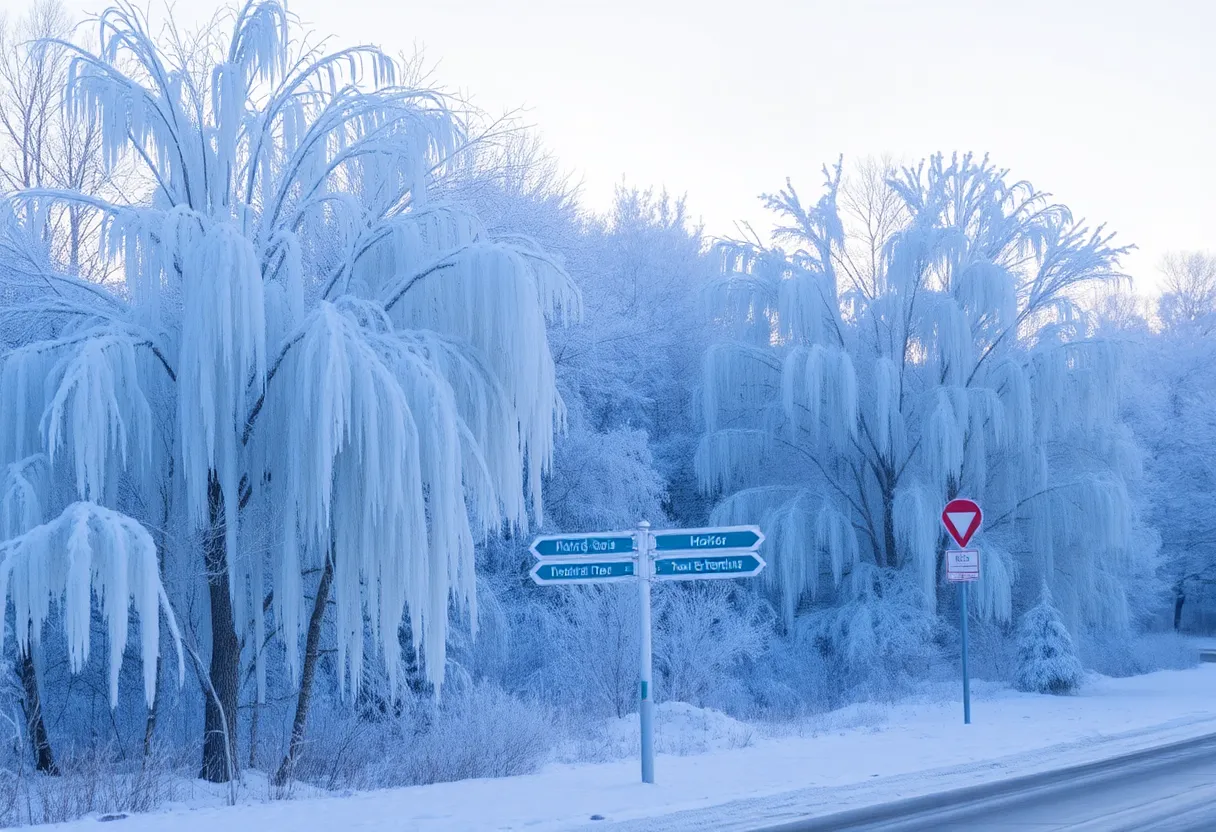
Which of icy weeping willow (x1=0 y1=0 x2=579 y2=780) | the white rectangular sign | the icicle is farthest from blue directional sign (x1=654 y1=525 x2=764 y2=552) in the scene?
the white rectangular sign

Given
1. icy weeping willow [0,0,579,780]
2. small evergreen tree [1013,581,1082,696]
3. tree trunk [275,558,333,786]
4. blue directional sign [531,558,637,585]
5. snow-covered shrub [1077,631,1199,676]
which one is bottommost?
snow-covered shrub [1077,631,1199,676]

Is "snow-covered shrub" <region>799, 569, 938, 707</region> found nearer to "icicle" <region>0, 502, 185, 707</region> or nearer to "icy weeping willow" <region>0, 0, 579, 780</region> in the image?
"icy weeping willow" <region>0, 0, 579, 780</region>

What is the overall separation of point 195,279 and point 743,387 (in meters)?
18.1

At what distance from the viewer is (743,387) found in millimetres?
27969

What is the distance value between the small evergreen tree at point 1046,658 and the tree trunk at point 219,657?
1546cm

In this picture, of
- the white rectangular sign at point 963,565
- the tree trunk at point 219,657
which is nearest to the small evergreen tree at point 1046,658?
the white rectangular sign at point 963,565

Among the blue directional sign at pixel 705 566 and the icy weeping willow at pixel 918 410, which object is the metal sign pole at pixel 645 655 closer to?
the blue directional sign at pixel 705 566

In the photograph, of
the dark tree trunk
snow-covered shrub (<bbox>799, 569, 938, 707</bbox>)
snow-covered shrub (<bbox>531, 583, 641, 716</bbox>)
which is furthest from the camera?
the dark tree trunk

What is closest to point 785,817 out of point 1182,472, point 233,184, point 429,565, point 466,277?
point 429,565

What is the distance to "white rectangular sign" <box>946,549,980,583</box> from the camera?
54.1 feet

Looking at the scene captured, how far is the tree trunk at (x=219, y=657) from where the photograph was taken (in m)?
12.0

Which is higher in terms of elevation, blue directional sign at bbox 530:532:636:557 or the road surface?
blue directional sign at bbox 530:532:636:557

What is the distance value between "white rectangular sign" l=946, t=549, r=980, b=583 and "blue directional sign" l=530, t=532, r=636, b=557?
6.47 metres

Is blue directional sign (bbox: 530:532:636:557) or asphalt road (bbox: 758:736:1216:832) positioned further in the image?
blue directional sign (bbox: 530:532:636:557)
